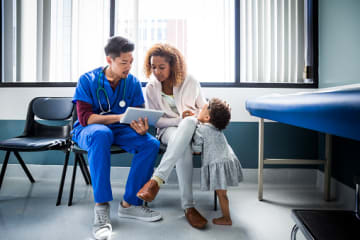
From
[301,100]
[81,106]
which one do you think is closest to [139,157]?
[81,106]

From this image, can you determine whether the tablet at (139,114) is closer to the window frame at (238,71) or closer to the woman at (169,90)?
the woman at (169,90)

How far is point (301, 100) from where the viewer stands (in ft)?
2.62

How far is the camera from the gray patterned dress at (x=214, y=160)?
1.46 m

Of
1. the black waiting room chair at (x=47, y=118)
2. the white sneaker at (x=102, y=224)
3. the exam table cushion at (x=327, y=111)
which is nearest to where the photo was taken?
the exam table cushion at (x=327, y=111)

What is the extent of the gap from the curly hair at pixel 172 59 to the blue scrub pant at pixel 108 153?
54 centimetres

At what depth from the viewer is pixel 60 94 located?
240cm

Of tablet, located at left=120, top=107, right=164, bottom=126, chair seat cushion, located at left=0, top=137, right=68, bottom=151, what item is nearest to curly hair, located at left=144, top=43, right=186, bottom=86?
tablet, located at left=120, top=107, right=164, bottom=126

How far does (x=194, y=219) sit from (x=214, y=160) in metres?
0.36

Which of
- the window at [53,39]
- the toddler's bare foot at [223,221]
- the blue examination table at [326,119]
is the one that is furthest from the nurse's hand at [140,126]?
the window at [53,39]

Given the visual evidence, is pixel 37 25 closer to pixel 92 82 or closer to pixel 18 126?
pixel 18 126

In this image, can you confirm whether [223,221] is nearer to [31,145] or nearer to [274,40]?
[31,145]

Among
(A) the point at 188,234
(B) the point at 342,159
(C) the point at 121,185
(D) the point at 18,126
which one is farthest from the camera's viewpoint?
Result: (D) the point at 18,126

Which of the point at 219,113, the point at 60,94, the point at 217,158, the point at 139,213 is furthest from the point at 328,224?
the point at 60,94

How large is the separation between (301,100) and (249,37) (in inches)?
69.5
